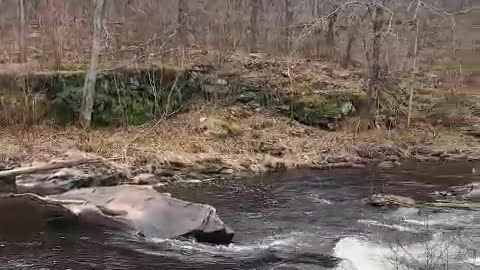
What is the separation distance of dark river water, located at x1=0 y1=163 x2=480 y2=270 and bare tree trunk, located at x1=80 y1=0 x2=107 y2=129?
4701 mm

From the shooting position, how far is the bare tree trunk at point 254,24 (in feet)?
80.8

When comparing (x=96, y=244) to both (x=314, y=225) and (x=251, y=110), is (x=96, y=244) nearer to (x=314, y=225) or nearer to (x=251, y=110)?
(x=314, y=225)

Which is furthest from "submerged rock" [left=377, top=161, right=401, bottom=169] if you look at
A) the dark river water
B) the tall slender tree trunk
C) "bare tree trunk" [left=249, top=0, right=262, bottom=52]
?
"bare tree trunk" [left=249, top=0, right=262, bottom=52]

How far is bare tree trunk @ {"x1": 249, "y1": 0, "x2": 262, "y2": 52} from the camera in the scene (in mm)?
24641

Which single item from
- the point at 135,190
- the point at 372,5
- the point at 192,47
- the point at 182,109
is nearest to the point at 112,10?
the point at 192,47

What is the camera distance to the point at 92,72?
1828 centimetres

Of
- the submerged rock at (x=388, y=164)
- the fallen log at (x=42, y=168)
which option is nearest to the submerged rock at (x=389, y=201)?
the submerged rock at (x=388, y=164)

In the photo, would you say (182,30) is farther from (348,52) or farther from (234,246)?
(234,246)

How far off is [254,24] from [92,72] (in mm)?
8685

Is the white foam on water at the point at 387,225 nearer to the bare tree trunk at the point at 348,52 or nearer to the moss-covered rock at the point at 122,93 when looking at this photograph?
the moss-covered rock at the point at 122,93

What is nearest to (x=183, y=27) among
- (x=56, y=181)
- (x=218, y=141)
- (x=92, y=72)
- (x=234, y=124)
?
(x=234, y=124)

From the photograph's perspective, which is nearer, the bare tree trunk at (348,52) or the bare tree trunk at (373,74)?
the bare tree trunk at (373,74)

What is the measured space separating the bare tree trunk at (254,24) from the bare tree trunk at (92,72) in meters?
7.62

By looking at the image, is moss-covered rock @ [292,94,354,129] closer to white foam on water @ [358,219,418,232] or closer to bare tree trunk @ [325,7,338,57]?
bare tree trunk @ [325,7,338,57]
